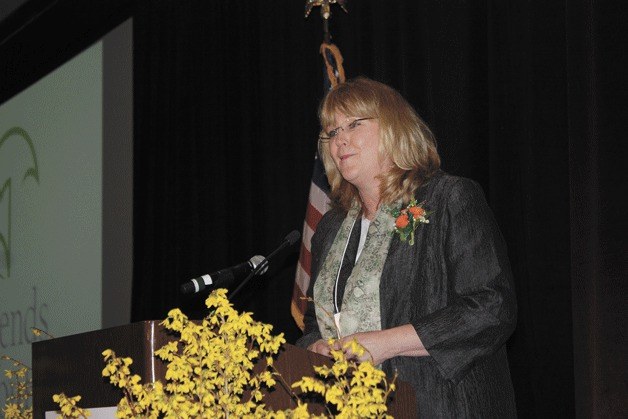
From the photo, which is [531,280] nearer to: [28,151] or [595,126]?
[595,126]

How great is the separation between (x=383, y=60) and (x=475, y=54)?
52cm

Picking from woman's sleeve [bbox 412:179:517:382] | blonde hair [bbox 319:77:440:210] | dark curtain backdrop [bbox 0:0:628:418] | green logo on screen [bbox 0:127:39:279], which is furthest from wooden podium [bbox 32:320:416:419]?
green logo on screen [bbox 0:127:39:279]

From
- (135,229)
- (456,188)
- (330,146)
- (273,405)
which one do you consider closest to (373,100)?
(330,146)

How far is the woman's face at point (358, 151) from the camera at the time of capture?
2652mm

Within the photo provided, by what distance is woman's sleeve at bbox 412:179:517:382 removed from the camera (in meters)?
2.23

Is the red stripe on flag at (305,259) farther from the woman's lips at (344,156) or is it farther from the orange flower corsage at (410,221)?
the orange flower corsage at (410,221)

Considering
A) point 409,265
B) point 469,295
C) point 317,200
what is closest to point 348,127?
point 409,265

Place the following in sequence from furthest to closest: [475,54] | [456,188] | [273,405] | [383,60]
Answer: [383,60], [475,54], [456,188], [273,405]

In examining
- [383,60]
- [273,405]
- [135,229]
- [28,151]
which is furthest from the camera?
[28,151]

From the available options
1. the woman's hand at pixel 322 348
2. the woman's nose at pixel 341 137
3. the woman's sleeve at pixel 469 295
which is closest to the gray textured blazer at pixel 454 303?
the woman's sleeve at pixel 469 295

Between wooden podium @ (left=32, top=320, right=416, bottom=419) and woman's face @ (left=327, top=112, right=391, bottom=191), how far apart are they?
0.77 meters

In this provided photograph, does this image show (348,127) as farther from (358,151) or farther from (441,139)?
(441,139)

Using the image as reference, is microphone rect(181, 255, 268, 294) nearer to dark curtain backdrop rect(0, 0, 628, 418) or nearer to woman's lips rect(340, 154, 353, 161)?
woman's lips rect(340, 154, 353, 161)

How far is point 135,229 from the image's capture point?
539 cm
